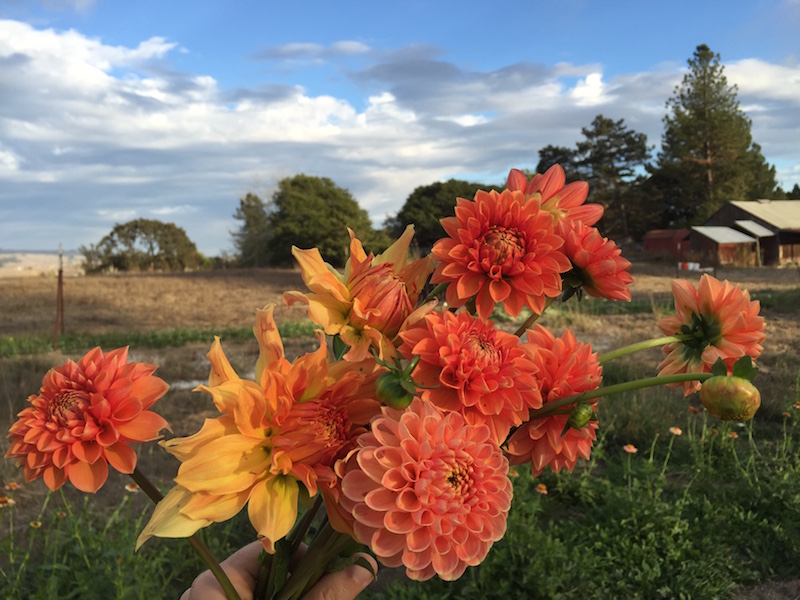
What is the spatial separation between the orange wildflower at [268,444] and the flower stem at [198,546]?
6cm

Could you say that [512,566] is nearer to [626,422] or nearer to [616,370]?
[626,422]

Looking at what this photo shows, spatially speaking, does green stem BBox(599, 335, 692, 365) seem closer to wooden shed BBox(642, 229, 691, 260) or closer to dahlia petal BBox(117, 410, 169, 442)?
dahlia petal BBox(117, 410, 169, 442)

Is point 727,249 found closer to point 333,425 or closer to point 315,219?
point 315,219

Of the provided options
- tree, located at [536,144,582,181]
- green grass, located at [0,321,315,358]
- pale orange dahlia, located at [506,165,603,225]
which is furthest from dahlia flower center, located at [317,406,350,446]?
tree, located at [536,144,582,181]

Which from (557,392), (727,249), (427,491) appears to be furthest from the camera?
(727,249)


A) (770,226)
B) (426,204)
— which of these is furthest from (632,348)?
(770,226)

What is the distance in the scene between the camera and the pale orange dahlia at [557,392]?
65 centimetres

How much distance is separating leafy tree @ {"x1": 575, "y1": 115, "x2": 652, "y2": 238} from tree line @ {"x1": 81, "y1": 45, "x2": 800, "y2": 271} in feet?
0.16

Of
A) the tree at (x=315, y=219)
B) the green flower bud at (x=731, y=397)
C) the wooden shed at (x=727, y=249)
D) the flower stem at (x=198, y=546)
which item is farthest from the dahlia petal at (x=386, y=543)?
the wooden shed at (x=727, y=249)

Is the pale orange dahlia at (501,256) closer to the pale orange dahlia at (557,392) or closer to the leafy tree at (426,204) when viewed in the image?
the pale orange dahlia at (557,392)

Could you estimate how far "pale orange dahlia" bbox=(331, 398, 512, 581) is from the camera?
554 millimetres

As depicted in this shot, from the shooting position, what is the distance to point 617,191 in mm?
31234

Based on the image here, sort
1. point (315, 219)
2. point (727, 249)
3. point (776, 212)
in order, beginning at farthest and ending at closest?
point (776, 212), point (727, 249), point (315, 219)

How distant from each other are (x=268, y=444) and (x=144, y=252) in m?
27.8
